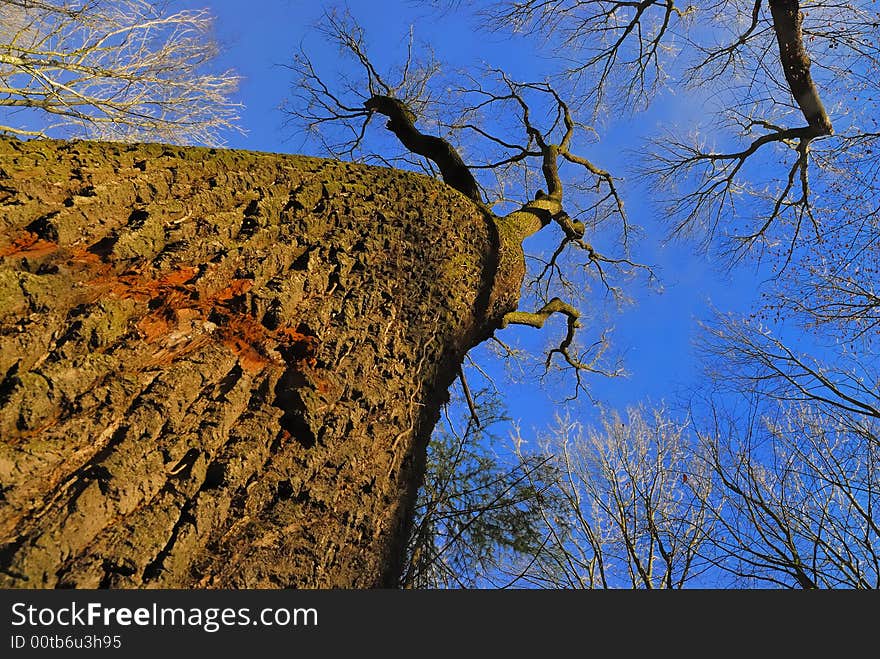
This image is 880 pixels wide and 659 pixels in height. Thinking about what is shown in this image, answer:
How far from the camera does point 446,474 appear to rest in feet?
17.1

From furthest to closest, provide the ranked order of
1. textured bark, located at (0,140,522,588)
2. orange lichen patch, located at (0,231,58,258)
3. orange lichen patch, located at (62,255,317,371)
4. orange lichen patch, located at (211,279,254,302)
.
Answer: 1. orange lichen patch, located at (211,279,254,302)
2. orange lichen patch, located at (62,255,317,371)
3. orange lichen patch, located at (0,231,58,258)
4. textured bark, located at (0,140,522,588)

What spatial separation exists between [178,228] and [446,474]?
13.4ft

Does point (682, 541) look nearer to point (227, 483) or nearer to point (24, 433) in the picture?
point (227, 483)

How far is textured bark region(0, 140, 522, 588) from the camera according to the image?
1.09m

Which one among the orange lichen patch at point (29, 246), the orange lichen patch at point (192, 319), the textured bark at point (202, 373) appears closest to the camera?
the textured bark at point (202, 373)

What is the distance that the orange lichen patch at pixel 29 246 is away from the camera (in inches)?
53.1

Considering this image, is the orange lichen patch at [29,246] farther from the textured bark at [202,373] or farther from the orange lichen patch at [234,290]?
the orange lichen patch at [234,290]

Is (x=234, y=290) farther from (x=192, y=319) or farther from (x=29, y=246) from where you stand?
(x=29, y=246)

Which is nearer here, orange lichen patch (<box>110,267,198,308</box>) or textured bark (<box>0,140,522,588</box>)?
textured bark (<box>0,140,522,588</box>)

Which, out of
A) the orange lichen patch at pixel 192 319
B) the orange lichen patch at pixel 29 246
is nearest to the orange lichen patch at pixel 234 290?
the orange lichen patch at pixel 192 319

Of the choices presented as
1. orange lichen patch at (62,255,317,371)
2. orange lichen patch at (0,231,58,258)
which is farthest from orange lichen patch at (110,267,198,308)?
orange lichen patch at (0,231,58,258)

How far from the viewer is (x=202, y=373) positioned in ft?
4.75

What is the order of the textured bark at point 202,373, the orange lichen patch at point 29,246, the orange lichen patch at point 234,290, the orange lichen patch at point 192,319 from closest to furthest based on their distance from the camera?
the textured bark at point 202,373 → the orange lichen patch at point 29,246 → the orange lichen patch at point 192,319 → the orange lichen patch at point 234,290

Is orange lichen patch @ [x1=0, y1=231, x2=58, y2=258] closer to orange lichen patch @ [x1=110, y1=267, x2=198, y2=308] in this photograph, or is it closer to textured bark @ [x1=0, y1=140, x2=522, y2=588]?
textured bark @ [x1=0, y1=140, x2=522, y2=588]
